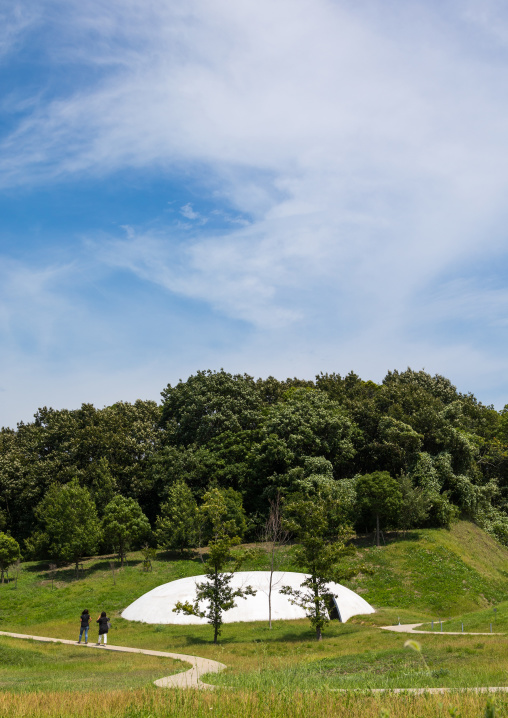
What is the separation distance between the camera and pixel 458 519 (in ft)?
178

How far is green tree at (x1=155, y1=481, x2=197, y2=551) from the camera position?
50.6 metres

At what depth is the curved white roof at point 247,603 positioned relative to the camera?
112 feet

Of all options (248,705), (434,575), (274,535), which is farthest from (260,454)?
(248,705)

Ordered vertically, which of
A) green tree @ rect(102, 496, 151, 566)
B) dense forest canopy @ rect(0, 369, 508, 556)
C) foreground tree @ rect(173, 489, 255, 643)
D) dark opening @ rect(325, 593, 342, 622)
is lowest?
dark opening @ rect(325, 593, 342, 622)

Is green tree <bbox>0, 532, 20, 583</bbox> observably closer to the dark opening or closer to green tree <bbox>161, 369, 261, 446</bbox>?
green tree <bbox>161, 369, 261, 446</bbox>

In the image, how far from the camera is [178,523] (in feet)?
167

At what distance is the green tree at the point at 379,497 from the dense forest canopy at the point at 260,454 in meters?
0.24

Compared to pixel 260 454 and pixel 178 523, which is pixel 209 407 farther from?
pixel 178 523

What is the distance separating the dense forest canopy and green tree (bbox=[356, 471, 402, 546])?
9.3 inches

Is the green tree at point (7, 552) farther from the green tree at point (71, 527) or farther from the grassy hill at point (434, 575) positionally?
the grassy hill at point (434, 575)

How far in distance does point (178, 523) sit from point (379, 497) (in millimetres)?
17815

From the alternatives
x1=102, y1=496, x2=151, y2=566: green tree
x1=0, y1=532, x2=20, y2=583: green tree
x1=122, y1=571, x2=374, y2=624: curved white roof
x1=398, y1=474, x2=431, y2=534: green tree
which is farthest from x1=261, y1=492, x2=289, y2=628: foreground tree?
x1=0, y1=532, x2=20, y2=583: green tree

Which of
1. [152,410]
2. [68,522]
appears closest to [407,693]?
[68,522]

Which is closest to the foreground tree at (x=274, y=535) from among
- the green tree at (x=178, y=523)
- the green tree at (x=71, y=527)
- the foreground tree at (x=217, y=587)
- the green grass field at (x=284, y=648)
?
the green grass field at (x=284, y=648)
